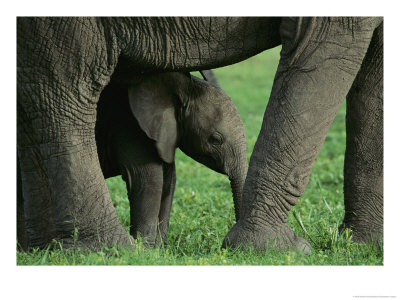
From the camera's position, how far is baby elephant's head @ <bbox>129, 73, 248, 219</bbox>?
5.39 m

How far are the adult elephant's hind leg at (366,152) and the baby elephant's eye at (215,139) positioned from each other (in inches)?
31.4

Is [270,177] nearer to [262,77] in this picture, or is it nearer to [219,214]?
[219,214]

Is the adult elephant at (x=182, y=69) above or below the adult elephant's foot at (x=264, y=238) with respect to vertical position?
above

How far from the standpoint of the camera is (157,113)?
5.44 m

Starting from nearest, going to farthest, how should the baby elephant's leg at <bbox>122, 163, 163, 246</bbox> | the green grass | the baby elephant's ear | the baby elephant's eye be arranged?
the green grass
the baby elephant's ear
the baby elephant's leg at <bbox>122, 163, 163, 246</bbox>
the baby elephant's eye

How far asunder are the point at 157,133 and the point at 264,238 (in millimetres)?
1107

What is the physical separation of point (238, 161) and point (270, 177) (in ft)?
3.52

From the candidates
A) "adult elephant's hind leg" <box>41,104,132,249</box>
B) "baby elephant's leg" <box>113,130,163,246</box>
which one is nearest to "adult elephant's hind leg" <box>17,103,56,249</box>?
"adult elephant's hind leg" <box>41,104,132,249</box>

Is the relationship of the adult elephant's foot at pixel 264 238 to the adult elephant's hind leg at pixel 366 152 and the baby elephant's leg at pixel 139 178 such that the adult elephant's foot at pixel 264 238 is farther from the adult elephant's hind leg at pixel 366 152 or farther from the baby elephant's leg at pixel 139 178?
the baby elephant's leg at pixel 139 178

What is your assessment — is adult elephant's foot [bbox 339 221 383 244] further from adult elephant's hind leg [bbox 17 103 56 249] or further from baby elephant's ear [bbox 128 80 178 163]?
adult elephant's hind leg [bbox 17 103 56 249]

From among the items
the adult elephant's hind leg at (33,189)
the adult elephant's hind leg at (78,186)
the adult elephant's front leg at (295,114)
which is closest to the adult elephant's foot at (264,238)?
the adult elephant's front leg at (295,114)

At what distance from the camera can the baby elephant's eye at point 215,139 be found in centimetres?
560

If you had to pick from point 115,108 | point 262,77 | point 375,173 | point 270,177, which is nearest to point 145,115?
point 115,108

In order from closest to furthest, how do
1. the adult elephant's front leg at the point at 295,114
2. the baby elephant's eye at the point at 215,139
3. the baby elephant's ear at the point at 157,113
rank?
the adult elephant's front leg at the point at 295,114
the baby elephant's ear at the point at 157,113
the baby elephant's eye at the point at 215,139
